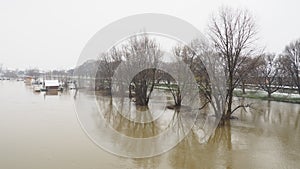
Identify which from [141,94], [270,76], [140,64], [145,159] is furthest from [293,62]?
[145,159]

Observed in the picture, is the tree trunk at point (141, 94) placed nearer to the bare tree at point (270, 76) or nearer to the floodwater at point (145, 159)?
the floodwater at point (145, 159)

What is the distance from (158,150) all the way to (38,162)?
2.77 meters

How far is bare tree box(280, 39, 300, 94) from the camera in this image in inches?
909

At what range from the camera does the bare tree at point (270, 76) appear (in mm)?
24419

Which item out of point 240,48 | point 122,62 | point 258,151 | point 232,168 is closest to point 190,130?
point 258,151

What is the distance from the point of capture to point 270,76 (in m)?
25.8

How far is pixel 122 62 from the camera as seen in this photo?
51.6ft

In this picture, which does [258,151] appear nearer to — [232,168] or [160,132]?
[232,168]

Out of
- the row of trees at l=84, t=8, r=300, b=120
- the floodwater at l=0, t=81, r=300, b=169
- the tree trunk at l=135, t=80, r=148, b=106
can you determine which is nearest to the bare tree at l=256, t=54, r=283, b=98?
the row of trees at l=84, t=8, r=300, b=120

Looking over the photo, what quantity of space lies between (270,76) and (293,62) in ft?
8.92

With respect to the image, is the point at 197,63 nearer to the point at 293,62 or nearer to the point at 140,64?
the point at 140,64

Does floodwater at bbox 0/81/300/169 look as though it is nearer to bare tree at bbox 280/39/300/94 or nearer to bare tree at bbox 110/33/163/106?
bare tree at bbox 110/33/163/106

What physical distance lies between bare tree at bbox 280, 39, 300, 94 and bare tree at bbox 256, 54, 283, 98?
1090 mm

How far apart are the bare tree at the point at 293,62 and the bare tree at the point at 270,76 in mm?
1090
